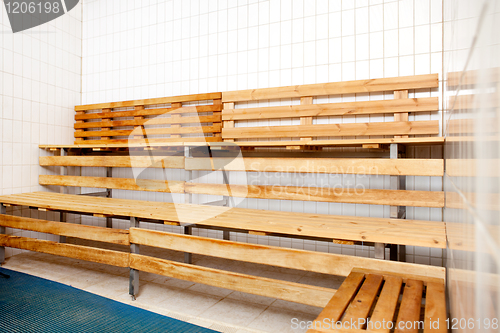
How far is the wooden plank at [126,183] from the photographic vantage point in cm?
298

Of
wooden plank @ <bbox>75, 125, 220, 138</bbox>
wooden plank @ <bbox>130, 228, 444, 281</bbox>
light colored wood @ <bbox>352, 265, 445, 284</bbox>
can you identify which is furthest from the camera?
wooden plank @ <bbox>75, 125, 220, 138</bbox>

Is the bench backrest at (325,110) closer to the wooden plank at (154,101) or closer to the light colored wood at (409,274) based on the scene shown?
the wooden plank at (154,101)

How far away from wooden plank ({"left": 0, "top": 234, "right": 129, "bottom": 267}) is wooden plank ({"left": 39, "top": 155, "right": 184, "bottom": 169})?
34.5 inches

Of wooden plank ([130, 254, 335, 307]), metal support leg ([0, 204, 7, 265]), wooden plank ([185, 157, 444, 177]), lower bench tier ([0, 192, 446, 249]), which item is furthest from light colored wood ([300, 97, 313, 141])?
metal support leg ([0, 204, 7, 265])

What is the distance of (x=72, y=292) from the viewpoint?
8.19 feet

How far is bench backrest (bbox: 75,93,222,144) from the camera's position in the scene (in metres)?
3.46

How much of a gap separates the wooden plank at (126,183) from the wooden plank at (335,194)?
0.59ft

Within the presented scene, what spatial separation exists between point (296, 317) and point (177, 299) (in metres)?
0.87

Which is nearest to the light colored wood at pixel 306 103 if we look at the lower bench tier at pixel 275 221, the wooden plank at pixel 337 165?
the wooden plank at pixel 337 165

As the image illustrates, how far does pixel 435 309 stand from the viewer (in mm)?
1115

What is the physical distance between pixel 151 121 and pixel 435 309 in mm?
3325

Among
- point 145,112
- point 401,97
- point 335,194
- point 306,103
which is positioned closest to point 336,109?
point 306,103

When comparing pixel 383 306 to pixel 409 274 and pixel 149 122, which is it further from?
pixel 149 122

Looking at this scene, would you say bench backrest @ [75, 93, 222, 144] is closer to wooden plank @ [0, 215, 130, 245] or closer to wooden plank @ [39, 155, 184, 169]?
wooden plank @ [39, 155, 184, 169]
